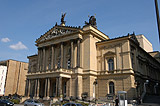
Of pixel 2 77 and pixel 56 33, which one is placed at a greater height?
pixel 56 33

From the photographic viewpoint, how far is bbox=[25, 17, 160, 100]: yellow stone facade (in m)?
32.4

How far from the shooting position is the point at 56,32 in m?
40.9

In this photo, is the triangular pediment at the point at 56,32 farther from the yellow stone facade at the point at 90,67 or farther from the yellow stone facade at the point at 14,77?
the yellow stone facade at the point at 14,77

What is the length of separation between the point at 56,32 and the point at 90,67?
44.1 ft

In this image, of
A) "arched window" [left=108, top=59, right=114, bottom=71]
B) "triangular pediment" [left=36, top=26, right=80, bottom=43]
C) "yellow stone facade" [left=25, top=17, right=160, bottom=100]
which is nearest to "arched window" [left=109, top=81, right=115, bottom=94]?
"yellow stone facade" [left=25, top=17, right=160, bottom=100]

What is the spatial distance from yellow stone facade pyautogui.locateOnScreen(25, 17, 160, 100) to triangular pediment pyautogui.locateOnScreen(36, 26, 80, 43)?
16cm

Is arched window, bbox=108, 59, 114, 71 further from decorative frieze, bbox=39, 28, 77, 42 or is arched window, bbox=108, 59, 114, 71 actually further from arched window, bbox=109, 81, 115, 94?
decorative frieze, bbox=39, 28, 77, 42

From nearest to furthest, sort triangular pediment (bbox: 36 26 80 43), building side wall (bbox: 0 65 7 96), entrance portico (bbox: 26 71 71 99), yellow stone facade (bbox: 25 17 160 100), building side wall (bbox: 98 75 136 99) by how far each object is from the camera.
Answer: building side wall (bbox: 98 75 136 99), entrance portico (bbox: 26 71 71 99), yellow stone facade (bbox: 25 17 160 100), triangular pediment (bbox: 36 26 80 43), building side wall (bbox: 0 65 7 96)

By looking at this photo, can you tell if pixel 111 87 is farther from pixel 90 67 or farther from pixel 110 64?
pixel 90 67

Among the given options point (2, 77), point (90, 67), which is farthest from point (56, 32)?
point (2, 77)

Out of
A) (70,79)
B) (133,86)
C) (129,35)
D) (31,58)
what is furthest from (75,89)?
(31,58)

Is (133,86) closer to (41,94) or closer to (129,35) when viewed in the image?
(129,35)

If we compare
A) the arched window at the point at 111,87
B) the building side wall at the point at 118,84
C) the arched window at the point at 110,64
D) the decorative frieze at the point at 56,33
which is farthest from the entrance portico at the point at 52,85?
the decorative frieze at the point at 56,33

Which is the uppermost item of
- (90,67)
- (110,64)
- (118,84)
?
(110,64)
